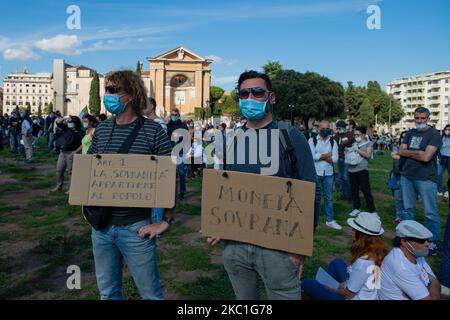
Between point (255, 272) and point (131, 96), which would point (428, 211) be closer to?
point (255, 272)

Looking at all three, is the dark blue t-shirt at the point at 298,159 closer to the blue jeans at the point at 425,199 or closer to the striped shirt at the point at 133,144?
the striped shirt at the point at 133,144

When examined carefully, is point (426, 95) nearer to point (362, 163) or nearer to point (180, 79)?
point (180, 79)

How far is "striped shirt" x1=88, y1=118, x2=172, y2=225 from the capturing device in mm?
2861

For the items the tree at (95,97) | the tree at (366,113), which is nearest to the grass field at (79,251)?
the tree at (95,97)

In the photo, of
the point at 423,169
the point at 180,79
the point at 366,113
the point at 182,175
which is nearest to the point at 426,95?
the point at 366,113

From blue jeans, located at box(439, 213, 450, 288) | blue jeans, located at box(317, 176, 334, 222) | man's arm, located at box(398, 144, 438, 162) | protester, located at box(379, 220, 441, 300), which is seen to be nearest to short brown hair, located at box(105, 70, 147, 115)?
protester, located at box(379, 220, 441, 300)

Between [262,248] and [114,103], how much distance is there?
1.45 meters

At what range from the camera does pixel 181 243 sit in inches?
246


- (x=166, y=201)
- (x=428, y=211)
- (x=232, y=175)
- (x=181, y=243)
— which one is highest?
(x=232, y=175)

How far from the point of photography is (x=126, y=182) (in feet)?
9.43

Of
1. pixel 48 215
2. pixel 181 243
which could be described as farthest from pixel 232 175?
pixel 48 215

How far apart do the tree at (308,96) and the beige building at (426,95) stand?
58051mm

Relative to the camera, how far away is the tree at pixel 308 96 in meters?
57.2
